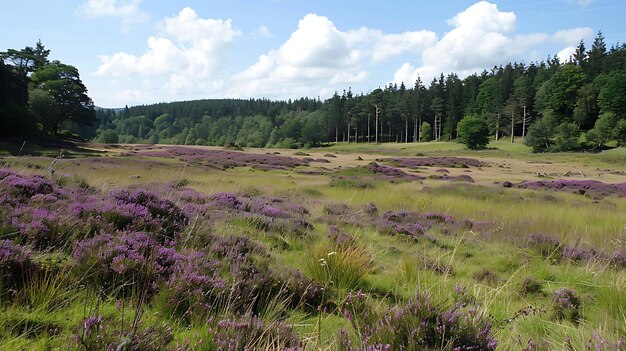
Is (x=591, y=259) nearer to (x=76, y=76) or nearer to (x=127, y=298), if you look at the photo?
(x=127, y=298)

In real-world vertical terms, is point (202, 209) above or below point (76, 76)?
below

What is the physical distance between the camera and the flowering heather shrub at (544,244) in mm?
7820

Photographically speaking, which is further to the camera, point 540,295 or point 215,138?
point 215,138

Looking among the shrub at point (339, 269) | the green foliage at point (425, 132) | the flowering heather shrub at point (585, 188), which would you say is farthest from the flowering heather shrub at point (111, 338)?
the green foliage at point (425, 132)

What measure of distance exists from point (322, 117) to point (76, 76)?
74476 mm

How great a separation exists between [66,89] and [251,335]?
284ft

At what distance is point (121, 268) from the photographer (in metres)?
3.76

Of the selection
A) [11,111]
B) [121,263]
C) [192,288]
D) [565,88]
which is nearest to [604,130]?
[565,88]

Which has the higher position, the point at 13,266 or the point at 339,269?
the point at 13,266

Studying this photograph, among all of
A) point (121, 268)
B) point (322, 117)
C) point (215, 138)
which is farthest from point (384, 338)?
point (215, 138)

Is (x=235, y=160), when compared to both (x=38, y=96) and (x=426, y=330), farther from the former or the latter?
(x=426, y=330)

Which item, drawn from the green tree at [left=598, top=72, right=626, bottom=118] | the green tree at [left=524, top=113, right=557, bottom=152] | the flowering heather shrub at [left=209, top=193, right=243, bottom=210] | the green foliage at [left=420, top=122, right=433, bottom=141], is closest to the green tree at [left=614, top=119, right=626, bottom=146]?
the green tree at [left=524, top=113, right=557, bottom=152]

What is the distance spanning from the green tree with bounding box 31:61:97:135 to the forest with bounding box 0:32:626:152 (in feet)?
0.74

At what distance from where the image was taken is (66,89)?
243 feet
